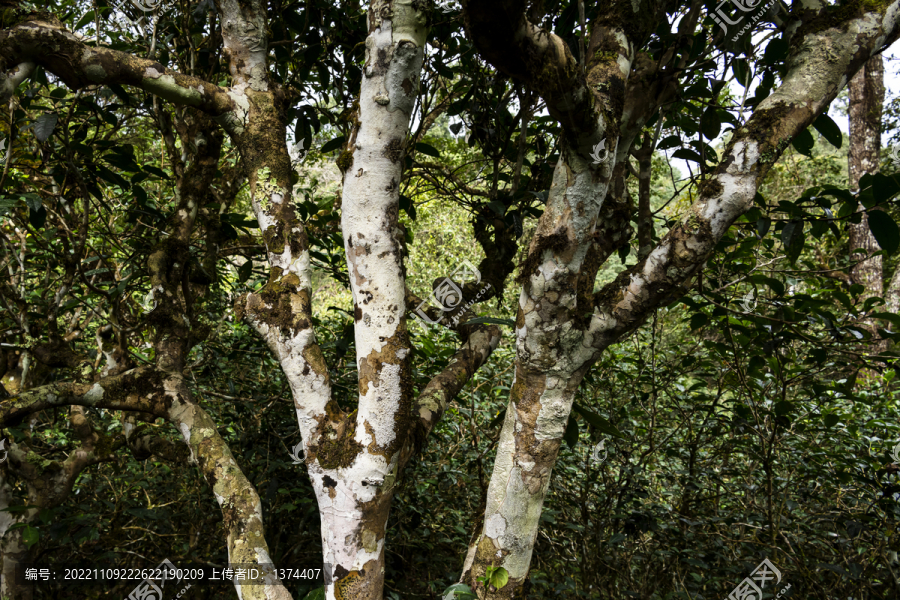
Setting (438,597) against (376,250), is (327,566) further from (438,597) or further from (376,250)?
(438,597)

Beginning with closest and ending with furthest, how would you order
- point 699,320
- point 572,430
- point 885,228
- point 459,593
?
point 459,593 < point 885,228 < point 572,430 < point 699,320

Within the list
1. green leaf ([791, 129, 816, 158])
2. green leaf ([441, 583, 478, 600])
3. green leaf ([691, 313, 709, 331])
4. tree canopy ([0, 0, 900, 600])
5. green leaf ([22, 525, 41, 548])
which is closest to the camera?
green leaf ([441, 583, 478, 600])

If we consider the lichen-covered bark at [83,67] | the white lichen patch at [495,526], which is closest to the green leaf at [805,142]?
the white lichen patch at [495,526]

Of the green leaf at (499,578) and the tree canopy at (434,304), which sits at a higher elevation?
the tree canopy at (434,304)

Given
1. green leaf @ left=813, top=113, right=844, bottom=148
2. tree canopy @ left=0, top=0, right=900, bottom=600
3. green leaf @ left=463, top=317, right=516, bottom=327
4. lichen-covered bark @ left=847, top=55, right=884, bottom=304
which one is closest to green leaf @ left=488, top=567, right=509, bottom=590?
tree canopy @ left=0, top=0, right=900, bottom=600

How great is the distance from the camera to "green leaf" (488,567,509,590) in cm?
112

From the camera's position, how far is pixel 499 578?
1133 mm

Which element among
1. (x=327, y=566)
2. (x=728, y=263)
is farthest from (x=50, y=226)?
(x=728, y=263)

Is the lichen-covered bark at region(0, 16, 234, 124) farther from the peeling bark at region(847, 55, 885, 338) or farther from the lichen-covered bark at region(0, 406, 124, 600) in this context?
the peeling bark at region(847, 55, 885, 338)

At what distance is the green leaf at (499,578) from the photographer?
112 centimetres

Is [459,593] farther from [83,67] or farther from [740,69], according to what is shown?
[740,69]

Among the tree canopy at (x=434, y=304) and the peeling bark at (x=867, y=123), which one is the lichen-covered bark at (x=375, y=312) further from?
the peeling bark at (x=867, y=123)

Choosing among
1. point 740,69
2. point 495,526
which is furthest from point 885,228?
point 495,526

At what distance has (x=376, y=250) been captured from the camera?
48.9 inches
